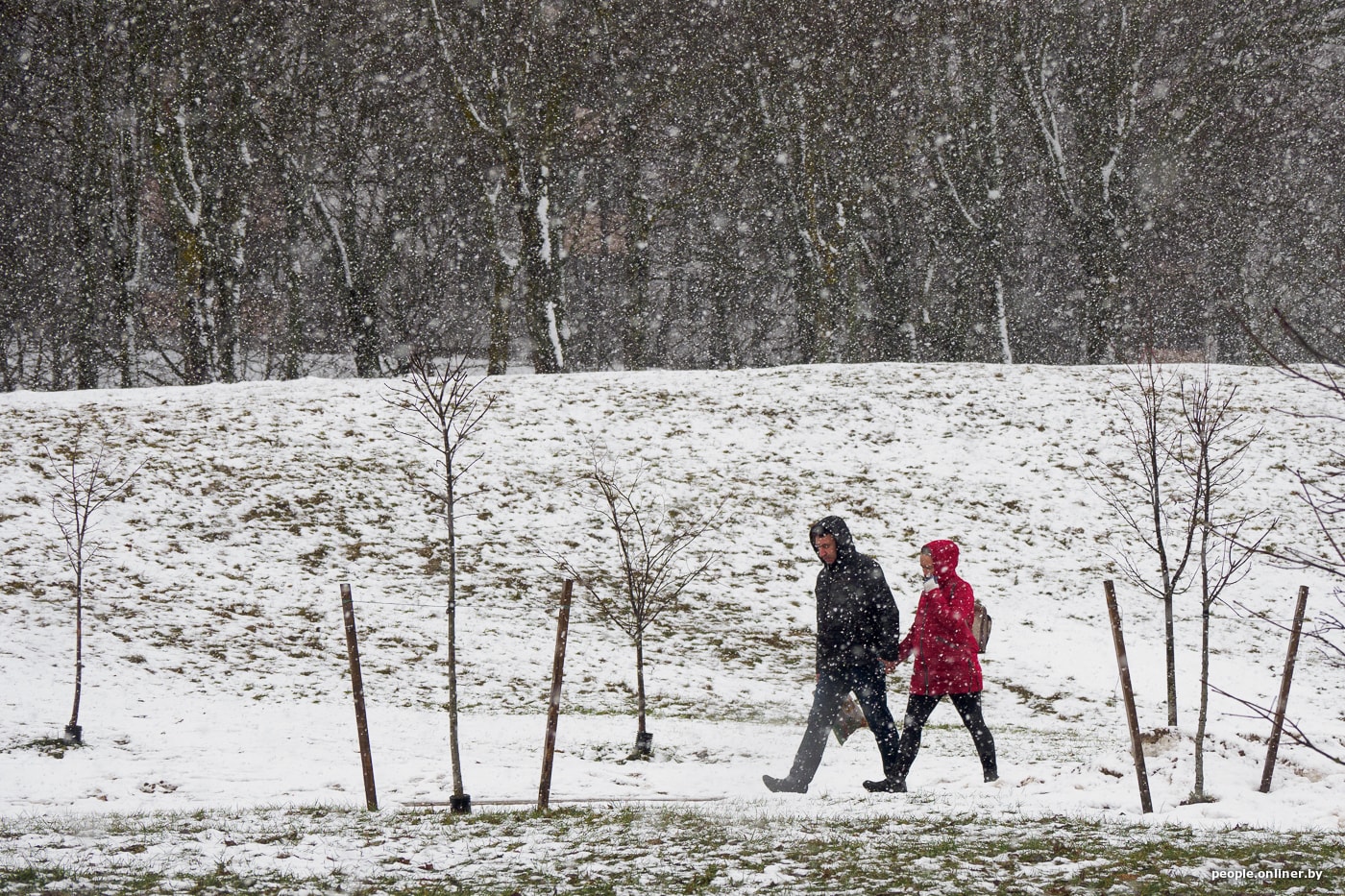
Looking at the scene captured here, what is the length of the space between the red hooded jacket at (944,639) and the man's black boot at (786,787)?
3.27 feet

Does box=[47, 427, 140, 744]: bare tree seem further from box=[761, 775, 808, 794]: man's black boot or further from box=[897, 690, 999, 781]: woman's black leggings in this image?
box=[897, 690, 999, 781]: woman's black leggings

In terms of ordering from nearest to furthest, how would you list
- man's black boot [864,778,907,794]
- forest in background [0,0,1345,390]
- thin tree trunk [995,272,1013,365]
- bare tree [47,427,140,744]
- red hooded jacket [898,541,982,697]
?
red hooded jacket [898,541,982,697]
man's black boot [864,778,907,794]
bare tree [47,427,140,744]
forest in background [0,0,1345,390]
thin tree trunk [995,272,1013,365]

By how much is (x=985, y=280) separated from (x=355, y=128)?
15.2 m

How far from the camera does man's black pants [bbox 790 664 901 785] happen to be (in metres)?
6.38

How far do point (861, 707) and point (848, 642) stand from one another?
0.49m

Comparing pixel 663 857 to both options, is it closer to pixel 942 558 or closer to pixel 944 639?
pixel 944 639

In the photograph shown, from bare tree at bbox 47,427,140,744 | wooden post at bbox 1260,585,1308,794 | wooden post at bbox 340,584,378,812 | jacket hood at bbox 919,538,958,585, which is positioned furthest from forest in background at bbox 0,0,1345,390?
wooden post at bbox 1260,585,1308,794

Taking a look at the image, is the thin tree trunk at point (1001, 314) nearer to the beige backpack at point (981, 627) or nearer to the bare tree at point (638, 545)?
the bare tree at point (638, 545)

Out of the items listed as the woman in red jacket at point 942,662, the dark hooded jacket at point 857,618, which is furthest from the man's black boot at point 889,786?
the dark hooded jacket at point 857,618

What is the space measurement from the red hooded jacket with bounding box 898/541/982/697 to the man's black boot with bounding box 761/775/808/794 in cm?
100

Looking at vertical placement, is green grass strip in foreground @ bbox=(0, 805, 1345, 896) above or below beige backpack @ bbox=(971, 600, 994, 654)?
below

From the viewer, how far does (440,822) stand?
5.63 meters

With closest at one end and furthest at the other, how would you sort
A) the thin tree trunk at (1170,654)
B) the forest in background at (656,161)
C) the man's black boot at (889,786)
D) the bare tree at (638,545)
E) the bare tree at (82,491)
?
1. the man's black boot at (889,786)
2. the thin tree trunk at (1170,654)
3. the bare tree at (82,491)
4. the bare tree at (638,545)
5. the forest in background at (656,161)

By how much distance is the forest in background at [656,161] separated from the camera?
20.5 meters
